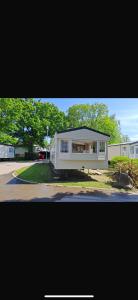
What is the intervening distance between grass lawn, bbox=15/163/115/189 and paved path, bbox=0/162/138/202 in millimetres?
315

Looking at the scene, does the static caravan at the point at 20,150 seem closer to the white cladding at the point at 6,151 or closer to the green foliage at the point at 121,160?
the white cladding at the point at 6,151

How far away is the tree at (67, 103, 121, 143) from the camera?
18.2 ft

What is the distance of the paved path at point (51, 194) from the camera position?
5371 mm

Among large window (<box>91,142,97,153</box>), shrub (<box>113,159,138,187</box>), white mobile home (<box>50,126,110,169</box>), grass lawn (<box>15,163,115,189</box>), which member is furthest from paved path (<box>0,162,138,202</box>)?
large window (<box>91,142,97,153</box>)

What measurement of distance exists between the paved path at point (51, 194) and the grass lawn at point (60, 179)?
0.32m

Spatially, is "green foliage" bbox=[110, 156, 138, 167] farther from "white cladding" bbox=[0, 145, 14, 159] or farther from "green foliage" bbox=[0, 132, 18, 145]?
"white cladding" bbox=[0, 145, 14, 159]
